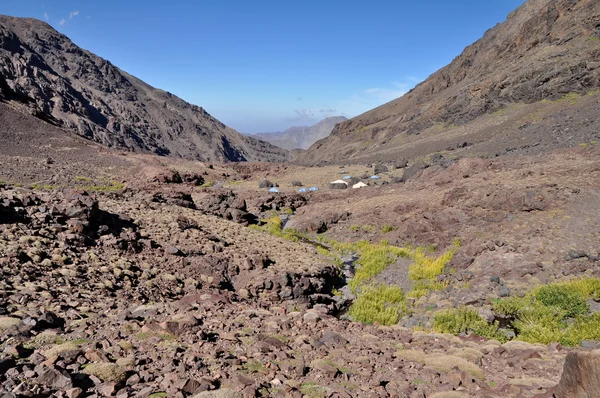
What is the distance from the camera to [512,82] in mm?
54625

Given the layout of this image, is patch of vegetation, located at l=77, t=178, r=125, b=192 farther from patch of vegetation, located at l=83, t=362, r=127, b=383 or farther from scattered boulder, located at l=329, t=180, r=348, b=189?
patch of vegetation, located at l=83, t=362, r=127, b=383

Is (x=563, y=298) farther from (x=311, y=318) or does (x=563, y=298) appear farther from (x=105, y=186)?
(x=105, y=186)

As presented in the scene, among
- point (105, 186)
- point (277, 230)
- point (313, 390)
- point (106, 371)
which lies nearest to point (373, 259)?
point (277, 230)

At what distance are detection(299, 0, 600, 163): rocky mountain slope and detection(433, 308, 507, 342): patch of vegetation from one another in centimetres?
2491

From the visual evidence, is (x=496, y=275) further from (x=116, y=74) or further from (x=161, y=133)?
(x=116, y=74)

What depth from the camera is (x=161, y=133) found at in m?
119

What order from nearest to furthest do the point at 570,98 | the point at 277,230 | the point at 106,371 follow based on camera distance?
the point at 106,371 < the point at 277,230 < the point at 570,98

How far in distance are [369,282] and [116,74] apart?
5446 inches

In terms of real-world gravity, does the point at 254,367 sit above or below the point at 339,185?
below

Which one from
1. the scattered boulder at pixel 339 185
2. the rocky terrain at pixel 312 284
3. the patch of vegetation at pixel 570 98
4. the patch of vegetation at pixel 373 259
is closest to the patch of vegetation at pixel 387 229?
the rocky terrain at pixel 312 284

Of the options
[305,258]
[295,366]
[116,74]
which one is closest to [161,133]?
[116,74]

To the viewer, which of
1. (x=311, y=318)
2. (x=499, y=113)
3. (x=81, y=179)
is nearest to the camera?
(x=311, y=318)

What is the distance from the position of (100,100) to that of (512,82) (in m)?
104

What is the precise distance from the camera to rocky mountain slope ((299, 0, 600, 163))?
45.1 metres
